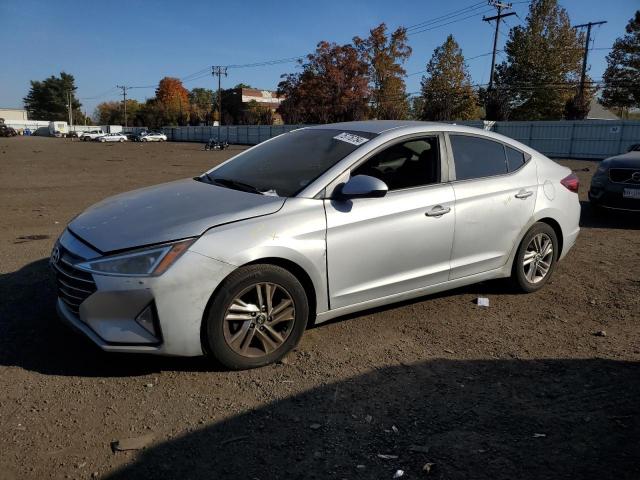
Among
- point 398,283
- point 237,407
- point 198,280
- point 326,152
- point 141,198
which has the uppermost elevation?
point 326,152

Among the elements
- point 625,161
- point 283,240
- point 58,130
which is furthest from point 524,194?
point 58,130

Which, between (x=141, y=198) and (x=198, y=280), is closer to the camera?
(x=198, y=280)

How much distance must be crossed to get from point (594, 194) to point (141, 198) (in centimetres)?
775

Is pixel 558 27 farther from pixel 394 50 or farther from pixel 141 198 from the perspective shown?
pixel 141 198

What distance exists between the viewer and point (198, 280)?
10.2 ft

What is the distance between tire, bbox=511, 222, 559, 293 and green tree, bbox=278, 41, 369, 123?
44.8m

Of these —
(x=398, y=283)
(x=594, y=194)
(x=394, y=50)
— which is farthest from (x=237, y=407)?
(x=394, y=50)

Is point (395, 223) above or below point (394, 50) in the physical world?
below

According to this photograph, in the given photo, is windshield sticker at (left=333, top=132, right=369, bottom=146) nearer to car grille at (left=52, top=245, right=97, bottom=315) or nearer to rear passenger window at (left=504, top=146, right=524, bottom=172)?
rear passenger window at (left=504, top=146, right=524, bottom=172)

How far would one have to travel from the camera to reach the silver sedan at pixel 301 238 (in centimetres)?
311

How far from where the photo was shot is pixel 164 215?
11.3ft

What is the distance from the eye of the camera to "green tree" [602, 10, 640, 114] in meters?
41.6

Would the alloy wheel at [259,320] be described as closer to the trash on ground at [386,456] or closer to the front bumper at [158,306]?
the front bumper at [158,306]

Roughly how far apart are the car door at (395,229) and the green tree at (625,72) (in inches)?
1800
